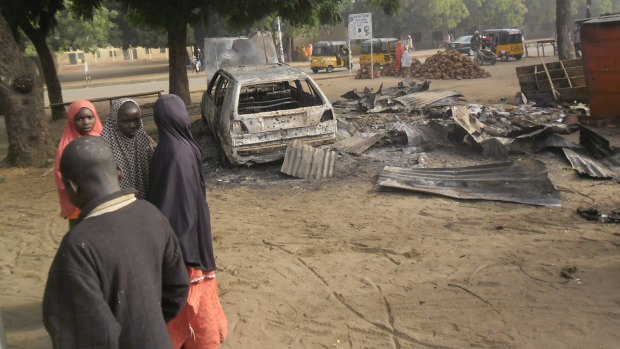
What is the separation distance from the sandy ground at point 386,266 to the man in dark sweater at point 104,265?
1905 millimetres

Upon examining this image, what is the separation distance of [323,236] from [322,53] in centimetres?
2696

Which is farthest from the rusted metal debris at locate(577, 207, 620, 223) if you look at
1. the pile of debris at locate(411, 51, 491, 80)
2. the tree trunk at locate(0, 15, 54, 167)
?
the pile of debris at locate(411, 51, 491, 80)

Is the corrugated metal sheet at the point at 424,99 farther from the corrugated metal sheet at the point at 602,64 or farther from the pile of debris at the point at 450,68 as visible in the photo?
the pile of debris at the point at 450,68

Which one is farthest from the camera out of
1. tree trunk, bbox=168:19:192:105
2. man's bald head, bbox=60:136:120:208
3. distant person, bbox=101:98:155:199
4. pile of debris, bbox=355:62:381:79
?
pile of debris, bbox=355:62:381:79

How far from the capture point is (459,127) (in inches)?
350

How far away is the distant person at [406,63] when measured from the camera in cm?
2362

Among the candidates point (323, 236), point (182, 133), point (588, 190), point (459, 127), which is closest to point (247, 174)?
point (323, 236)

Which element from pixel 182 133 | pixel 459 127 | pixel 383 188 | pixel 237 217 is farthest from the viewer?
pixel 459 127

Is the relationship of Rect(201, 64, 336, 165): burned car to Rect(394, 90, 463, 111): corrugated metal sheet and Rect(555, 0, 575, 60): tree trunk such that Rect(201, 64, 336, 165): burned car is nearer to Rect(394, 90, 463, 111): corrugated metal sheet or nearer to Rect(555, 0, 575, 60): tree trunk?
Rect(394, 90, 463, 111): corrugated metal sheet

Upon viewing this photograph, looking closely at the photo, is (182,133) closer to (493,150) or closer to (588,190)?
(588,190)

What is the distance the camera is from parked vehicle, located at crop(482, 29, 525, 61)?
31.8 metres

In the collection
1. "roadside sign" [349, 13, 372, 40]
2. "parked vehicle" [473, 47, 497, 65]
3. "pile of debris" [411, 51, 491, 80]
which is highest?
"roadside sign" [349, 13, 372, 40]

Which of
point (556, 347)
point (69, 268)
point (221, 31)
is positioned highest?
point (221, 31)

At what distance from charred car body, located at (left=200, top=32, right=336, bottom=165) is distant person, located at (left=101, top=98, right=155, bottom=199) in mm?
4607
